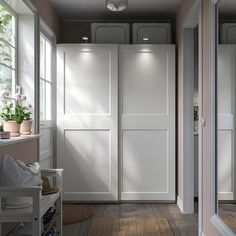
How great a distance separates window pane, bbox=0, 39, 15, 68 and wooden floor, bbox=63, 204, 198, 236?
168 cm

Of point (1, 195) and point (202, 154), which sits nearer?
point (1, 195)

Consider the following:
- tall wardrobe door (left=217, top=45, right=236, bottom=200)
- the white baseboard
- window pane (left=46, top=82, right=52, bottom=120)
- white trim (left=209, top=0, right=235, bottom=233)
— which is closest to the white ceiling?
window pane (left=46, top=82, right=52, bottom=120)

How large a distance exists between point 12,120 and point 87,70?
70.7 inches

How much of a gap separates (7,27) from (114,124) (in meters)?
1.83

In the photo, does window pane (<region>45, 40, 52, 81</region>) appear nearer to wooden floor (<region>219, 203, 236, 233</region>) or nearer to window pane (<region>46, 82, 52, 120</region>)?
window pane (<region>46, 82, 52, 120</region>)

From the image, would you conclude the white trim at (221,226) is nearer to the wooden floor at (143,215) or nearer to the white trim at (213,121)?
the white trim at (213,121)

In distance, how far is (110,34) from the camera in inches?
188

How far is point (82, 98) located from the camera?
4.55m

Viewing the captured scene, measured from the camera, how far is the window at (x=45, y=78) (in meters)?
4.12

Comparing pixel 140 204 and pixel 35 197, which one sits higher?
pixel 35 197

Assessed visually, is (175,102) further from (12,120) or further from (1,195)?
(1,195)

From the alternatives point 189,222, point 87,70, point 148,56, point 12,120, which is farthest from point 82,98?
point 189,222

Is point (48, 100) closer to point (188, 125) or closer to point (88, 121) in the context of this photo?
point (88, 121)

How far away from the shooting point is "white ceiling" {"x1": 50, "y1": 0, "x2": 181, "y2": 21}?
4293 millimetres
